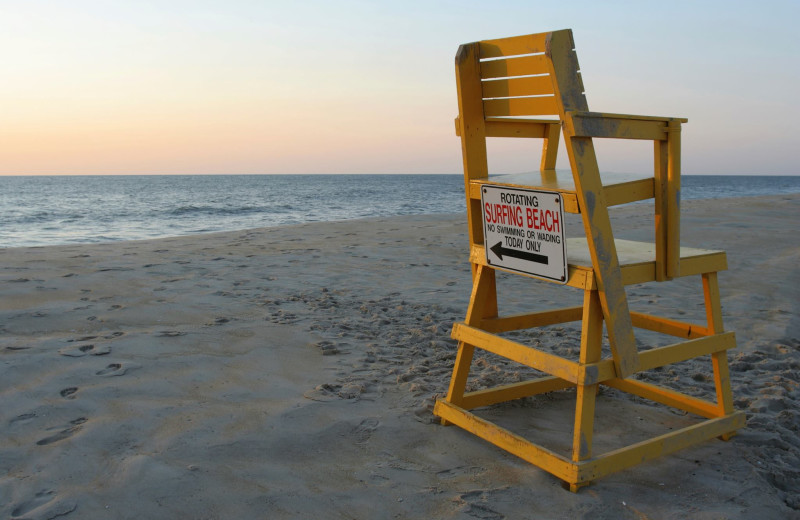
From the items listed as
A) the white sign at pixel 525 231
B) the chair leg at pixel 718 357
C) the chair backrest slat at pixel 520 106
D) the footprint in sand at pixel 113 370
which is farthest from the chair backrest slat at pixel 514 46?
the footprint in sand at pixel 113 370

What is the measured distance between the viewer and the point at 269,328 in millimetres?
4301

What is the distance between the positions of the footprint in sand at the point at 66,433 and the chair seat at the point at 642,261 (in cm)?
215

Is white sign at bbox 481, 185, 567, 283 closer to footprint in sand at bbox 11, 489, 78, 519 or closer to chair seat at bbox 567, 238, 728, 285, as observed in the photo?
chair seat at bbox 567, 238, 728, 285

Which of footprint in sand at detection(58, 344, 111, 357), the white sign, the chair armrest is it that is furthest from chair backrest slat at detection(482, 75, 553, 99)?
footprint in sand at detection(58, 344, 111, 357)

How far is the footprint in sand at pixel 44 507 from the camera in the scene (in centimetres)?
204

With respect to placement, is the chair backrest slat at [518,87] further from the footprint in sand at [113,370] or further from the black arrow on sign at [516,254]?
the footprint in sand at [113,370]

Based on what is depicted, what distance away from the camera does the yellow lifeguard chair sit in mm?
2240

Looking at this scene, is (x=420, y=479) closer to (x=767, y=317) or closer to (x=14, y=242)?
(x=767, y=317)

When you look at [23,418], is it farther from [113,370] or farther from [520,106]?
[520,106]

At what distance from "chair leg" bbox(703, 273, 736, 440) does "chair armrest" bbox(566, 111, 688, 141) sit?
80 centimetres

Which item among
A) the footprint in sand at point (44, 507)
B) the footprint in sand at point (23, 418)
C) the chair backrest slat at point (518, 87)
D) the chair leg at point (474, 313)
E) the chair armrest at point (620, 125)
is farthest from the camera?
the chair leg at point (474, 313)

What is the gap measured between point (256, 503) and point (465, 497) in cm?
74

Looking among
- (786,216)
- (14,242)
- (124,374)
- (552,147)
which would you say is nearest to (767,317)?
(552,147)

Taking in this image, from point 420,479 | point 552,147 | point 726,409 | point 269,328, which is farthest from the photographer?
point 269,328
